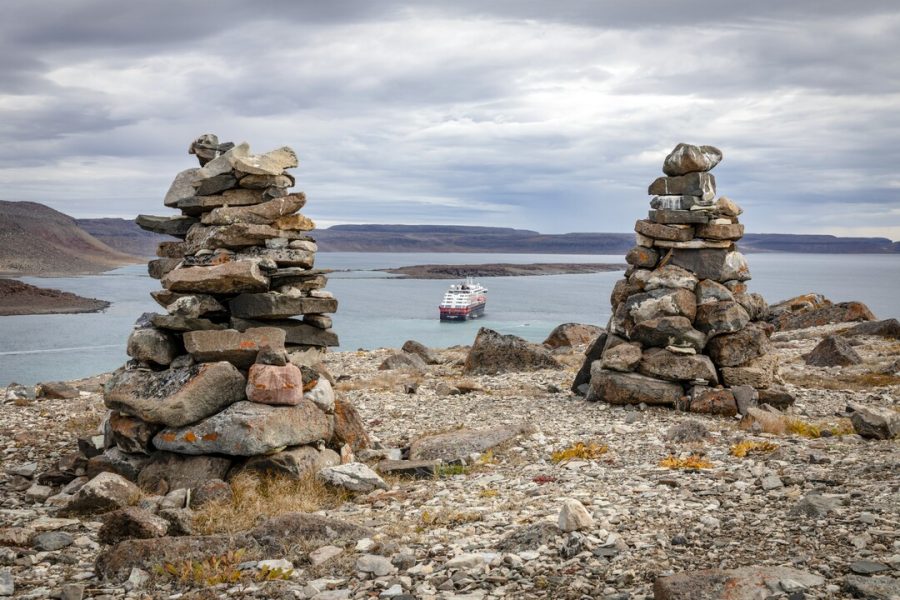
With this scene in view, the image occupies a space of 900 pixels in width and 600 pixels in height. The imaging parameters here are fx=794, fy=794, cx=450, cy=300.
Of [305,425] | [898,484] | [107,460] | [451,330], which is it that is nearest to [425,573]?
[305,425]

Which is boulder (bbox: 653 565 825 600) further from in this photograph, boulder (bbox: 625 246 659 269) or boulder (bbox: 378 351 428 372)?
boulder (bbox: 378 351 428 372)

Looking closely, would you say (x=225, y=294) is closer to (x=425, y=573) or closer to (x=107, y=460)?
(x=107, y=460)

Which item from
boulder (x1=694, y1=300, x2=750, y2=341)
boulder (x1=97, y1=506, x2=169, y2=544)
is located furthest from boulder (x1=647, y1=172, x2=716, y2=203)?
boulder (x1=97, y1=506, x2=169, y2=544)

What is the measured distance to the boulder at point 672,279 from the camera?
21.8m

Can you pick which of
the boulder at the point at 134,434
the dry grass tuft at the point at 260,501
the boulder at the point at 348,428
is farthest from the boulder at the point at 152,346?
the boulder at the point at 348,428

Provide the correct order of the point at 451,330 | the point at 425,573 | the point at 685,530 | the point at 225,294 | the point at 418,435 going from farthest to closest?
the point at 451,330, the point at 418,435, the point at 225,294, the point at 685,530, the point at 425,573

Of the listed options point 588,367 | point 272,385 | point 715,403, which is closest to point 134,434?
point 272,385

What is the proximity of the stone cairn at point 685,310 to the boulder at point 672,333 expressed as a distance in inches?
1.0

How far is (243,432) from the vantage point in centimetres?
1312

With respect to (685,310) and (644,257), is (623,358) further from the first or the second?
(644,257)

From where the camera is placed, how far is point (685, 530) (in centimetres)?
949

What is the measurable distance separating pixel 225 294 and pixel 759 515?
1060 cm

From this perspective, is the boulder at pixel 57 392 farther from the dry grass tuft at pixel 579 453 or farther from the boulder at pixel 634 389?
the dry grass tuft at pixel 579 453

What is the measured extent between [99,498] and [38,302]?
12863cm
